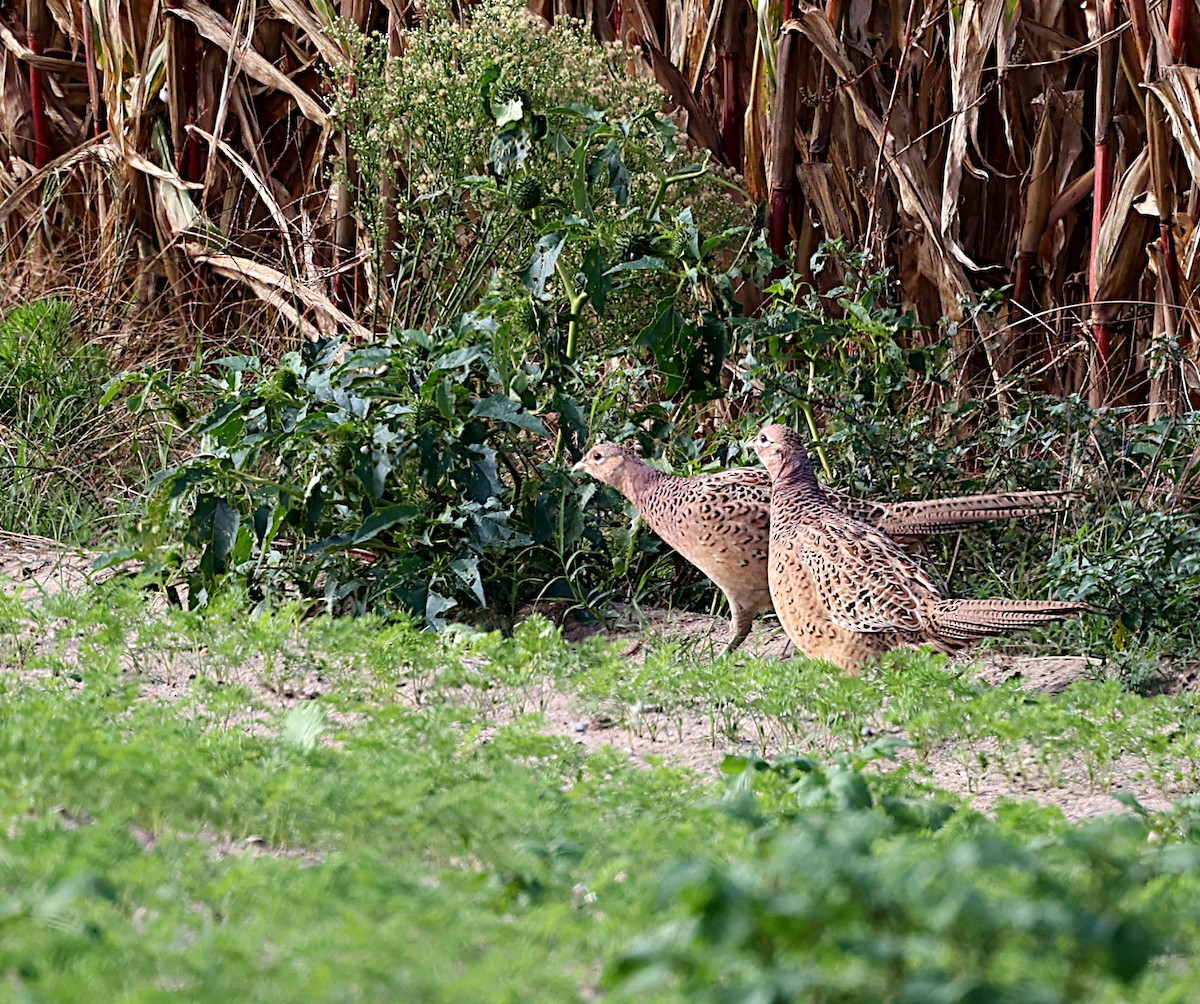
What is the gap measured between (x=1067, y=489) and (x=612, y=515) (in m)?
1.41

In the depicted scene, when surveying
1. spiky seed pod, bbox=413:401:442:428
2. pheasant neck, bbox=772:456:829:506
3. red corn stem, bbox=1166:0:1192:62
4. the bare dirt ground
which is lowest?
the bare dirt ground

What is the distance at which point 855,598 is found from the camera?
13.6 ft

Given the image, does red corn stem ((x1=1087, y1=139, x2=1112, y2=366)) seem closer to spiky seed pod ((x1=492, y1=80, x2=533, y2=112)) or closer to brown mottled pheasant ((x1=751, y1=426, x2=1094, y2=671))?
brown mottled pheasant ((x1=751, y1=426, x2=1094, y2=671))

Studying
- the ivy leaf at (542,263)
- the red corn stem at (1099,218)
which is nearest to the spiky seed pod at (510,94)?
the ivy leaf at (542,263)

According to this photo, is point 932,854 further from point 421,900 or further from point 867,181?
point 867,181

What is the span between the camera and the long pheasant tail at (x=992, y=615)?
3857mm

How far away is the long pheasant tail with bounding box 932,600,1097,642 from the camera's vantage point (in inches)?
152

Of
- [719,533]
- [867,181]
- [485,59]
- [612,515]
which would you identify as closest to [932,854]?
[719,533]

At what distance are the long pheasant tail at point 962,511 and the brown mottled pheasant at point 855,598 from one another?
0.53 feet

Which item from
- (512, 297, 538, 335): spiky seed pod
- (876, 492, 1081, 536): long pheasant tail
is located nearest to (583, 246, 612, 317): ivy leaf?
(512, 297, 538, 335): spiky seed pod

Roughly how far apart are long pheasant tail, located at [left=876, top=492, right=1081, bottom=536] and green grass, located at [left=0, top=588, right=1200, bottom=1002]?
2.16ft

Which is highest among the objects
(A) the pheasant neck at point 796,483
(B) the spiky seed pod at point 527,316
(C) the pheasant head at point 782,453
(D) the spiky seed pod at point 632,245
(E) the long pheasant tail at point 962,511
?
(D) the spiky seed pod at point 632,245

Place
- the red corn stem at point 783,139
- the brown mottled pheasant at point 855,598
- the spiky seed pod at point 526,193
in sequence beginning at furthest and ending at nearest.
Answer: the red corn stem at point 783,139, the spiky seed pod at point 526,193, the brown mottled pheasant at point 855,598

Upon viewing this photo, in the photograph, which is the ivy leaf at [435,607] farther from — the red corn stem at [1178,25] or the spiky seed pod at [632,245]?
the red corn stem at [1178,25]
